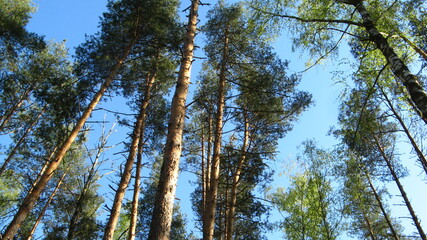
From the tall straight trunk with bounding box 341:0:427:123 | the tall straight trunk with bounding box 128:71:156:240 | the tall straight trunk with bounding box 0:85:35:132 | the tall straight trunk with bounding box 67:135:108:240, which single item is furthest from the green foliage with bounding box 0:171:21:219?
the tall straight trunk with bounding box 341:0:427:123

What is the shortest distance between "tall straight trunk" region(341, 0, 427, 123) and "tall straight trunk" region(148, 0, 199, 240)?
3.43 m

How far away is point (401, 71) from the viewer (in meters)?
4.08

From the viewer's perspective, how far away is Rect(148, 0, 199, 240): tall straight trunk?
335 centimetres

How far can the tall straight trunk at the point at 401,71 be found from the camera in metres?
3.62

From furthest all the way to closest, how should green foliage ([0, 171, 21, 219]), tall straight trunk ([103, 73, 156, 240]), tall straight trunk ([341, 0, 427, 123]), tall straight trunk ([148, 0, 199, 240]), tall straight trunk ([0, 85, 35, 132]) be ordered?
green foliage ([0, 171, 21, 219]) → tall straight trunk ([0, 85, 35, 132]) → tall straight trunk ([103, 73, 156, 240]) → tall straight trunk ([341, 0, 427, 123]) → tall straight trunk ([148, 0, 199, 240])

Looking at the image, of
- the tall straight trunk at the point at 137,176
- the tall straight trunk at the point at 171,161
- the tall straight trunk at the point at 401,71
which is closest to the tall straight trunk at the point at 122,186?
the tall straight trunk at the point at 137,176

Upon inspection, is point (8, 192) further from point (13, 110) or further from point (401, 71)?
point (401, 71)

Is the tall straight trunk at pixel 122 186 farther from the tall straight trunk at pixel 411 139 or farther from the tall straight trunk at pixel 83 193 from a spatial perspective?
the tall straight trunk at pixel 411 139

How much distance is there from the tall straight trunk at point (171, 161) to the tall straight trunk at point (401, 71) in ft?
11.2

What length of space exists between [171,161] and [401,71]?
384cm

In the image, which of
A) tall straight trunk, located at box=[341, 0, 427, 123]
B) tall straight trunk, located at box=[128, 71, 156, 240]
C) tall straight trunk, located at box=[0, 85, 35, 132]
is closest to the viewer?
tall straight trunk, located at box=[341, 0, 427, 123]

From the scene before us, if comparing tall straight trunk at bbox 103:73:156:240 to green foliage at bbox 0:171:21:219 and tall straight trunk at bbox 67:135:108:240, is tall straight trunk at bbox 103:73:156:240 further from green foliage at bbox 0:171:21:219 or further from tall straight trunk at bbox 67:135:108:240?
green foliage at bbox 0:171:21:219

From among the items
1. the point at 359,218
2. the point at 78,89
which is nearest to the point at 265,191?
the point at 359,218

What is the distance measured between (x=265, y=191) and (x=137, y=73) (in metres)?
8.83
